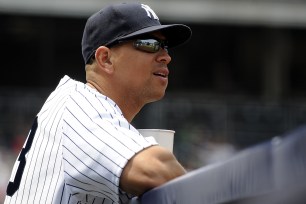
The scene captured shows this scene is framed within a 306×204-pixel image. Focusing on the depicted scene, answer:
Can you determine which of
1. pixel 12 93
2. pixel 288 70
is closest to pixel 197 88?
pixel 288 70

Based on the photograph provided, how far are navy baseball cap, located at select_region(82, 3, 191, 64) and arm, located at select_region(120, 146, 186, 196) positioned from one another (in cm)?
41

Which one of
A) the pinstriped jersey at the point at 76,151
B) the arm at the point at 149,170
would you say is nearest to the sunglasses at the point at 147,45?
the pinstriped jersey at the point at 76,151

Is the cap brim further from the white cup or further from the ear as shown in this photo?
the white cup

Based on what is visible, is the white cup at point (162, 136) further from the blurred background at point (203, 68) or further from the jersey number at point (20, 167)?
the blurred background at point (203, 68)

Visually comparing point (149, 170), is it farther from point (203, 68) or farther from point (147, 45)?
point (203, 68)

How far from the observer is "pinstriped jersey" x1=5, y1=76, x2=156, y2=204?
1938mm

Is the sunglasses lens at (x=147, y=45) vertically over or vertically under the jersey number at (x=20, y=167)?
over

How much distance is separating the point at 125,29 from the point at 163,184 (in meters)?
0.52

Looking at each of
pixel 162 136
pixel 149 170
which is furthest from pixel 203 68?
pixel 149 170

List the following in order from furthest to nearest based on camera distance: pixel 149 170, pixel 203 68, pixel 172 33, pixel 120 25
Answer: pixel 203 68 → pixel 172 33 → pixel 120 25 → pixel 149 170

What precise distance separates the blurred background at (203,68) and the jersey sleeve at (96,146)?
29.3 feet

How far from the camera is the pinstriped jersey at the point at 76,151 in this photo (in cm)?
194

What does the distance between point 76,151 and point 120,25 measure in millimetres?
384

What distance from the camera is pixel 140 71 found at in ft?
7.47
